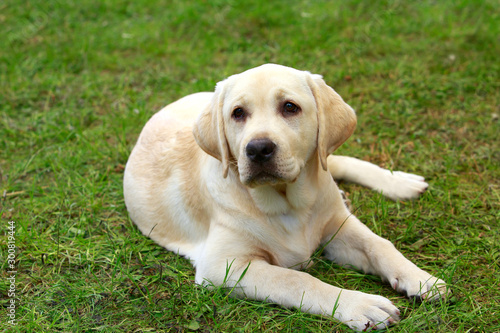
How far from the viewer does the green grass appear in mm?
3715

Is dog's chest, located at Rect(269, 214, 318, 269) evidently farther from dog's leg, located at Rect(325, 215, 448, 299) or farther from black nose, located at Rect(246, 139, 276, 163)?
black nose, located at Rect(246, 139, 276, 163)

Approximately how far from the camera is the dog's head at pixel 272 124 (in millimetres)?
3420

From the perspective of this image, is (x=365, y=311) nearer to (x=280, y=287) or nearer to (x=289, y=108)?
(x=280, y=287)

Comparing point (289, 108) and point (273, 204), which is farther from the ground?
point (289, 108)

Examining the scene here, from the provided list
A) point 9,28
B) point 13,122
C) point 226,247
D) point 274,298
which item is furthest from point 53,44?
point 274,298

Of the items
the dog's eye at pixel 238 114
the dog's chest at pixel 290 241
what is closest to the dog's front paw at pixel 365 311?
the dog's chest at pixel 290 241

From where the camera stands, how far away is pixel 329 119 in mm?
3715

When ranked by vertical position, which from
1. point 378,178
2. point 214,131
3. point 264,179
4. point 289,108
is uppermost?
point 289,108

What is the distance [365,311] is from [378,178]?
1.77 m

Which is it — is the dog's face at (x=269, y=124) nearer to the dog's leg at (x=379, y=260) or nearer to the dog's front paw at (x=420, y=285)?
the dog's leg at (x=379, y=260)

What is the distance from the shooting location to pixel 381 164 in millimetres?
5289

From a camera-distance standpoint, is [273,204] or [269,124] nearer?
[269,124]

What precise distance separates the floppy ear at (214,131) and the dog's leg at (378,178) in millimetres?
1478

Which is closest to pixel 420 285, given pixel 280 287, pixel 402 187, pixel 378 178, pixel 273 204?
pixel 280 287
